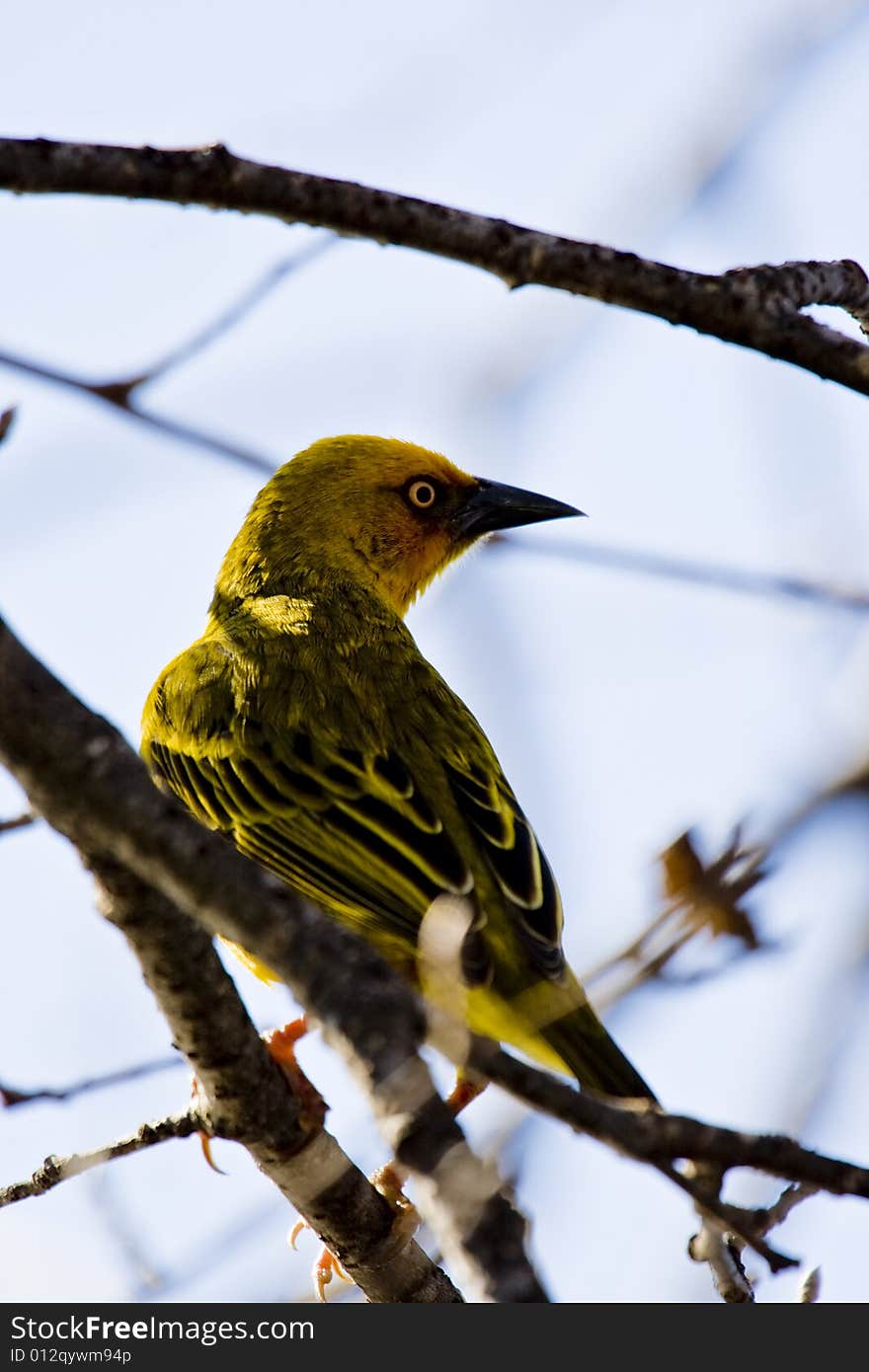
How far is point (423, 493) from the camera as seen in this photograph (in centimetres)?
677

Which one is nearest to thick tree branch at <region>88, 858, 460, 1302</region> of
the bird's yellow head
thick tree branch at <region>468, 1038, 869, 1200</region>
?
thick tree branch at <region>468, 1038, 869, 1200</region>

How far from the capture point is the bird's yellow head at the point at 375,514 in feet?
21.1

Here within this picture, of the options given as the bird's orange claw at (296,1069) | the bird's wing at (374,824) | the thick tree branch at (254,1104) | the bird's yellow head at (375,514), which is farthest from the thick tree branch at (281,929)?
the bird's yellow head at (375,514)

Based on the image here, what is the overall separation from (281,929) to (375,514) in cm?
484

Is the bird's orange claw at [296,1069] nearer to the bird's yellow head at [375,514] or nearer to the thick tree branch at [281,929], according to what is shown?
the thick tree branch at [281,929]

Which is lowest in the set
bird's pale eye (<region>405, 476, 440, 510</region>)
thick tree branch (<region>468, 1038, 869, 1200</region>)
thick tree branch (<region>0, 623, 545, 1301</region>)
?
thick tree branch (<region>468, 1038, 869, 1200</region>)

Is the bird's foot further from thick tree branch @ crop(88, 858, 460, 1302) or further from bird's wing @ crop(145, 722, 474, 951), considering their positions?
bird's wing @ crop(145, 722, 474, 951)

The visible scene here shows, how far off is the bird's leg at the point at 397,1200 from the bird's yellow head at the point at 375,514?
2.33 metres

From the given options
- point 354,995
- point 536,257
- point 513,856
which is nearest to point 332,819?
point 513,856

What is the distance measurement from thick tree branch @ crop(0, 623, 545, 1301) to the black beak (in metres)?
4.52

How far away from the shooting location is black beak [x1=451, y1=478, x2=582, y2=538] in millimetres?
6754

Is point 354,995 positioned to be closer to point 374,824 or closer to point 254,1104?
point 254,1104

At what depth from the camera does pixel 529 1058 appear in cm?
406

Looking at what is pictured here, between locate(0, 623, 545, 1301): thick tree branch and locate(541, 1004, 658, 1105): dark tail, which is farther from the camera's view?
locate(541, 1004, 658, 1105): dark tail
